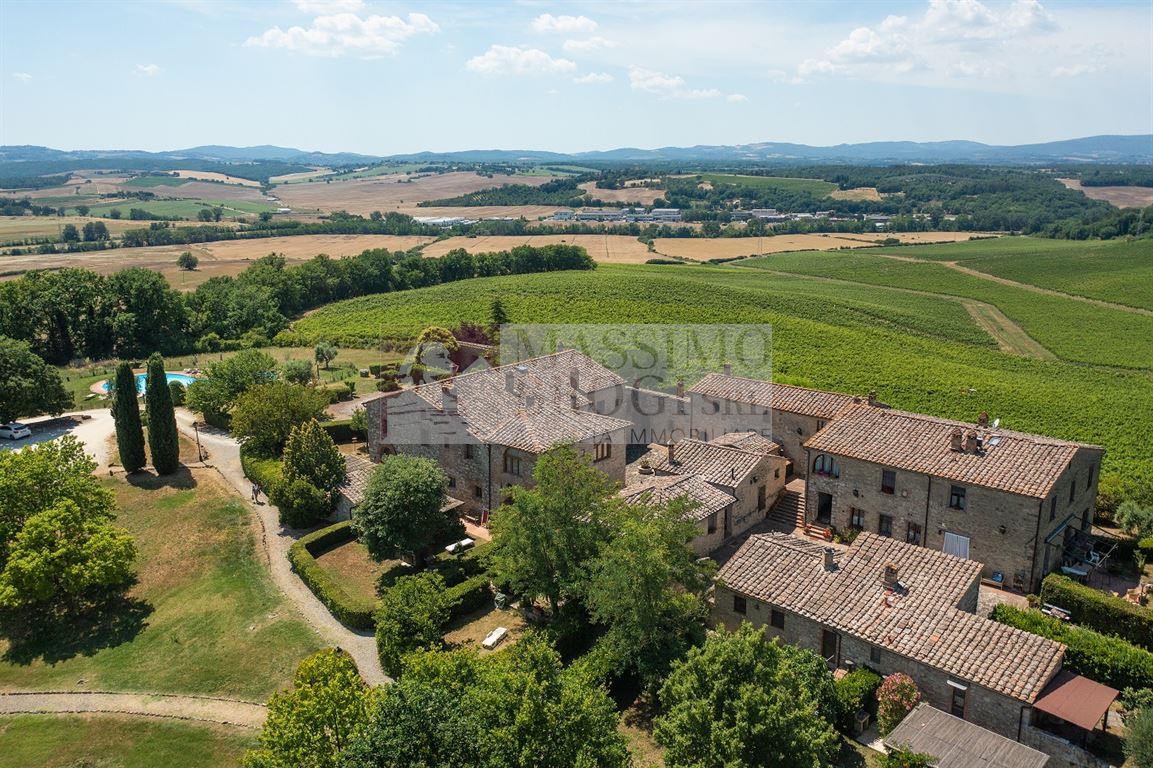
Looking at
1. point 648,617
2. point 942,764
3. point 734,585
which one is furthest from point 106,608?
point 942,764

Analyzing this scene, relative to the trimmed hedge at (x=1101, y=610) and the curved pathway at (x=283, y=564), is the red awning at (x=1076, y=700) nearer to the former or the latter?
the trimmed hedge at (x=1101, y=610)

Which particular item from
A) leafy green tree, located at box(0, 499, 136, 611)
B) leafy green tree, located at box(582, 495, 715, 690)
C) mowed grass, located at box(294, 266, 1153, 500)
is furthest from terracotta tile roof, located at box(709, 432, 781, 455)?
leafy green tree, located at box(0, 499, 136, 611)

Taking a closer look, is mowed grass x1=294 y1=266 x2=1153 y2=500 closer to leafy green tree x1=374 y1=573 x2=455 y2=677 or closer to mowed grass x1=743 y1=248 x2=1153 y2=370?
mowed grass x1=743 y1=248 x2=1153 y2=370

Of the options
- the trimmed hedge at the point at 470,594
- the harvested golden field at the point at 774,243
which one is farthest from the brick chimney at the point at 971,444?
the harvested golden field at the point at 774,243

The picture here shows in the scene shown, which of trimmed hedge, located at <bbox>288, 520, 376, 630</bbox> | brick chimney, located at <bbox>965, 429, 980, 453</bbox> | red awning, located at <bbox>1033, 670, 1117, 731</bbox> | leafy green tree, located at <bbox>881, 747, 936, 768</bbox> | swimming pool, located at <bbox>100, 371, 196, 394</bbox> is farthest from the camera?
swimming pool, located at <bbox>100, 371, 196, 394</bbox>

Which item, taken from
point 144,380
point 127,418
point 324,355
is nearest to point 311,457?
point 127,418

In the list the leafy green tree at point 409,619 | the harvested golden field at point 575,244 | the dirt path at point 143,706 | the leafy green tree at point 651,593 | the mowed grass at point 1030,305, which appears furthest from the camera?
the harvested golden field at point 575,244
